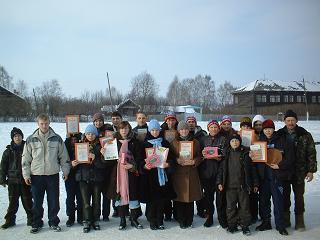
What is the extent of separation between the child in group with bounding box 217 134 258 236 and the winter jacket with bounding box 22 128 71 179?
284cm

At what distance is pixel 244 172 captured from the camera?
5.98 metres

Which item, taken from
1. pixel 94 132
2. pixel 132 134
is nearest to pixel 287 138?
pixel 132 134

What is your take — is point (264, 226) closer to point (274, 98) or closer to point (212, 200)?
point (212, 200)

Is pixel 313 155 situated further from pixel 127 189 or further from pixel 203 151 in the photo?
pixel 127 189

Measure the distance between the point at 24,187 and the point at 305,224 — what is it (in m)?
5.24

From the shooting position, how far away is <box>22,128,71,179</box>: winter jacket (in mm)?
5957

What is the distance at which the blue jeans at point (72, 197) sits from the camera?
20.8 feet

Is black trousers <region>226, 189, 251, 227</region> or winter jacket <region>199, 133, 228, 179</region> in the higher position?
winter jacket <region>199, 133, 228, 179</region>

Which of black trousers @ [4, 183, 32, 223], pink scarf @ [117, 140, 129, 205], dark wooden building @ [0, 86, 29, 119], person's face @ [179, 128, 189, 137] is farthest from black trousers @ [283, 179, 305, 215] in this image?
dark wooden building @ [0, 86, 29, 119]

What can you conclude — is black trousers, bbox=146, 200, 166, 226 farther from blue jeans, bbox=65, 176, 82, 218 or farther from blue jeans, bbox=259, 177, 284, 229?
blue jeans, bbox=259, 177, 284, 229

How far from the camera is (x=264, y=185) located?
A: 6184 millimetres

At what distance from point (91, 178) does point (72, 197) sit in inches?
24.3

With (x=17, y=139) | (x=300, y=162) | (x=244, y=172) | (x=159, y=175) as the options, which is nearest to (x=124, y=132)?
(x=159, y=175)

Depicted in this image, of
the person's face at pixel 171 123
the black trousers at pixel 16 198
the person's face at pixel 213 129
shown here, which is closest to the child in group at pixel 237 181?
the person's face at pixel 213 129
